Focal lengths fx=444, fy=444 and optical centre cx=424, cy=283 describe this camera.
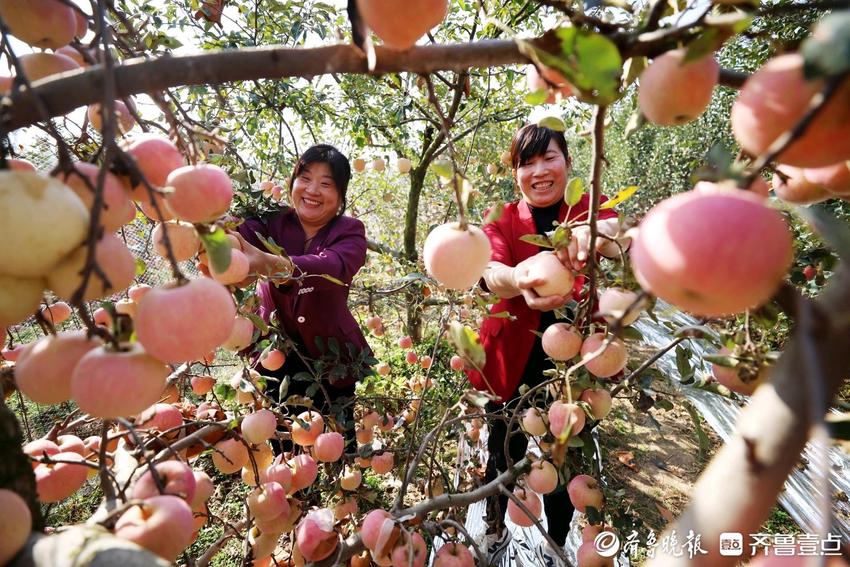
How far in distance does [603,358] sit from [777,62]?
583mm

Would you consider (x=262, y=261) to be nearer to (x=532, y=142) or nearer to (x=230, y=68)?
(x=230, y=68)

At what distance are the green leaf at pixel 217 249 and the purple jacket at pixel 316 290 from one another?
4.02 ft

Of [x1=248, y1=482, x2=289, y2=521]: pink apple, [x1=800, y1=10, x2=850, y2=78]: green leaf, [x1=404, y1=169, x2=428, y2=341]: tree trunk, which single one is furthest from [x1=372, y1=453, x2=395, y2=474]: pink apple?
[x1=800, y1=10, x2=850, y2=78]: green leaf

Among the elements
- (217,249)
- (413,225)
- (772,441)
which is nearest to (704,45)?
(772,441)

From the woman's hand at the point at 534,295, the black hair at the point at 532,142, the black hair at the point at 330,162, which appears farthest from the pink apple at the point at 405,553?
the black hair at the point at 330,162

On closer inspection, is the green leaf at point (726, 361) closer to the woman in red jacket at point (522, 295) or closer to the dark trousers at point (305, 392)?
the woman in red jacket at point (522, 295)

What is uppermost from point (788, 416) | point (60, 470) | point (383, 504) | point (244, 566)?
point (788, 416)

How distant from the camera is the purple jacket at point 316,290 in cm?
186

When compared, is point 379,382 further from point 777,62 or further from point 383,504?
point 777,62

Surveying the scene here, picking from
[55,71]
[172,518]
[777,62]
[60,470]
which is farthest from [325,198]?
[777,62]

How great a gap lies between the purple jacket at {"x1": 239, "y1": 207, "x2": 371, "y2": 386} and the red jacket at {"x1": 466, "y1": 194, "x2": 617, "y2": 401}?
0.60 meters

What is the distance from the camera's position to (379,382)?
332 cm

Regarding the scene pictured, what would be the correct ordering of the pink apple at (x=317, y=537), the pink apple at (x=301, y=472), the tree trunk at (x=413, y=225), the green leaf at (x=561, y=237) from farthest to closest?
the tree trunk at (x=413, y=225), the pink apple at (x=301, y=472), the pink apple at (x=317, y=537), the green leaf at (x=561, y=237)

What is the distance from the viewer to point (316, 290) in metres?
1.90
